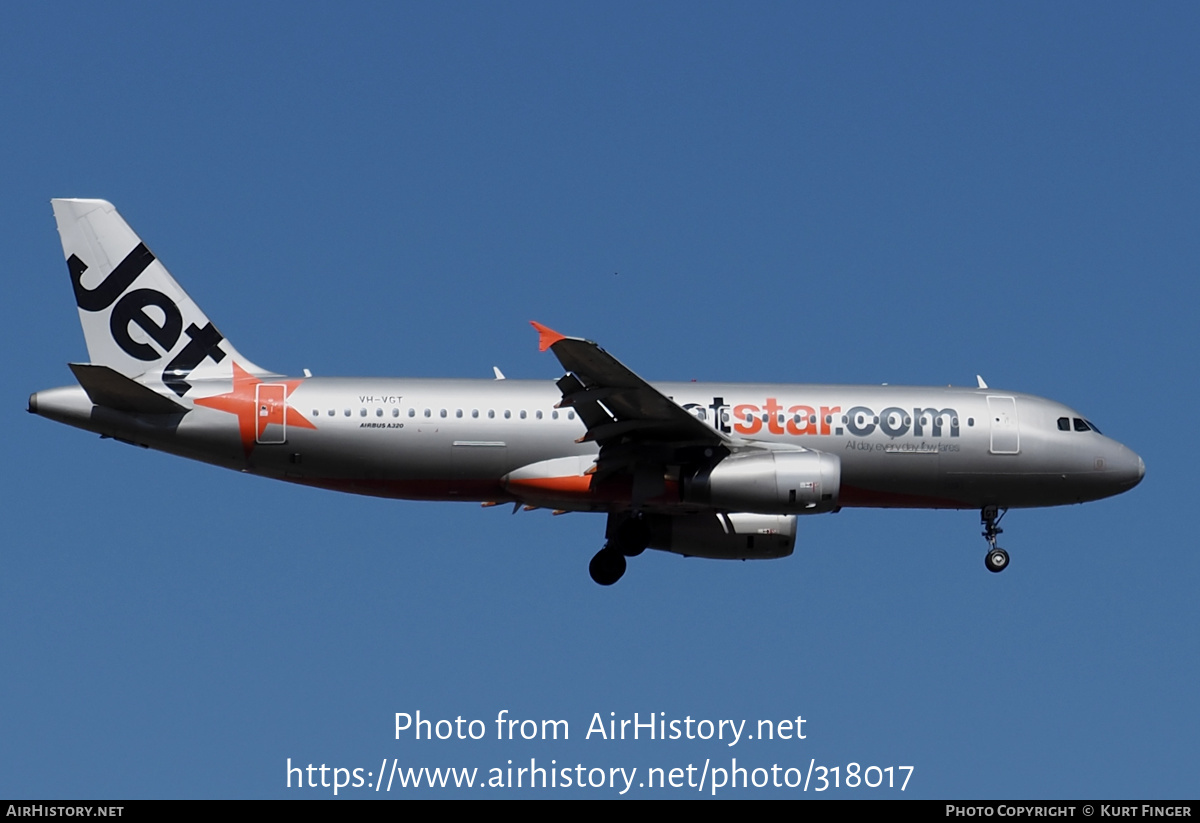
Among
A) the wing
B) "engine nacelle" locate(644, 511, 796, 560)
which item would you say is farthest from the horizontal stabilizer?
"engine nacelle" locate(644, 511, 796, 560)

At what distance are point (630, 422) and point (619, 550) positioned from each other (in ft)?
Answer: 12.0

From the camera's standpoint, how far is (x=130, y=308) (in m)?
36.2

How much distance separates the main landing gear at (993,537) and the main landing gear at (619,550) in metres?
7.40

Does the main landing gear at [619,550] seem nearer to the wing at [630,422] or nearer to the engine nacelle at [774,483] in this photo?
the wing at [630,422]

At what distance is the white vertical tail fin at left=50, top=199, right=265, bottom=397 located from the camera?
3591 centimetres

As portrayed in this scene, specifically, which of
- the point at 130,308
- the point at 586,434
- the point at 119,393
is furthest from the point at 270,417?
the point at 586,434

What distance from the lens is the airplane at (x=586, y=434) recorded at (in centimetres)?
3397

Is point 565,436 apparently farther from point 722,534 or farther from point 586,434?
point 722,534

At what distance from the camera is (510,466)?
34.8 metres

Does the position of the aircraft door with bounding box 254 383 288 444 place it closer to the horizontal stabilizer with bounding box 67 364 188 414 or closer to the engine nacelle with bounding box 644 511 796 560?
the horizontal stabilizer with bounding box 67 364 188 414

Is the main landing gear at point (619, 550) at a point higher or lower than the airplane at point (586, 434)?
lower

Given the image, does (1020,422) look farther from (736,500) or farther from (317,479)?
(317,479)

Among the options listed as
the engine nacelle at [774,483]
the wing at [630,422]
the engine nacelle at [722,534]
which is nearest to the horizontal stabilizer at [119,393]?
the wing at [630,422]
